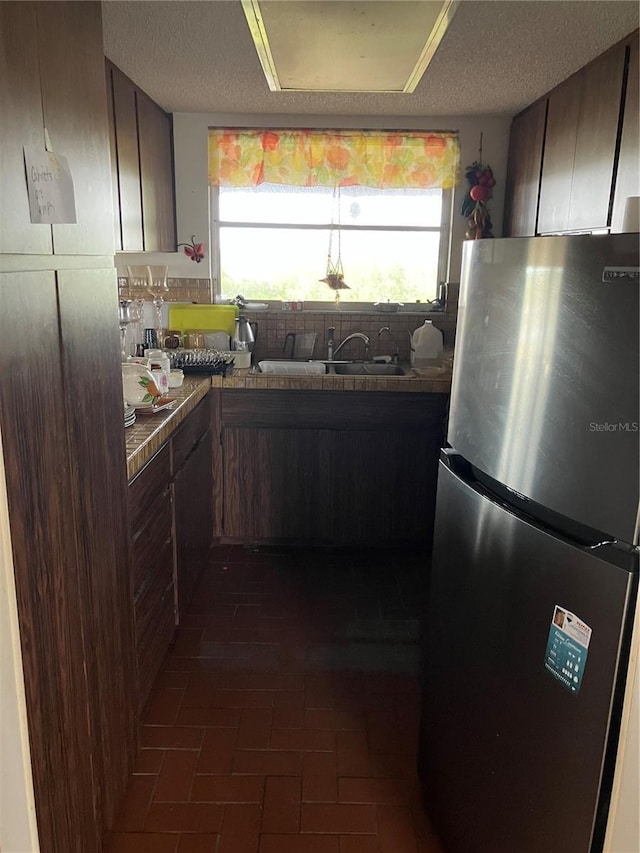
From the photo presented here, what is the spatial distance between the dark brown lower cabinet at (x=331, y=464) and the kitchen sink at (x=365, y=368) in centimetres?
47

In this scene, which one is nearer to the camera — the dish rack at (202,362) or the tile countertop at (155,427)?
the tile countertop at (155,427)

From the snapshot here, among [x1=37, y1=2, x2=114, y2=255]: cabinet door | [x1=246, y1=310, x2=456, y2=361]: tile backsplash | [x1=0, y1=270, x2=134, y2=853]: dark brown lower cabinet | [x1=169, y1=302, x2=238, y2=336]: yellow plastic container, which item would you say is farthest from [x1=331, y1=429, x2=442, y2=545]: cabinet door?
[x1=37, y1=2, x2=114, y2=255]: cabinet door

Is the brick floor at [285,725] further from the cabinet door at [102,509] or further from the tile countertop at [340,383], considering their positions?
the tile countertop at [340,383]

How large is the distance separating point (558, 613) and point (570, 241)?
2.13 ft

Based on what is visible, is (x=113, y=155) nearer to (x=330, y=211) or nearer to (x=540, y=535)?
(x=330, y=211)

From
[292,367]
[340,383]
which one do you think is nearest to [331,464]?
[340,383]

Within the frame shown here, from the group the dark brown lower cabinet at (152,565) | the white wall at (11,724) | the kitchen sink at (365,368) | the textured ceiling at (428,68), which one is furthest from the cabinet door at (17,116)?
the kitchen sink at (365,368)

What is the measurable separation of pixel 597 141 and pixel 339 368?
5.54 ft

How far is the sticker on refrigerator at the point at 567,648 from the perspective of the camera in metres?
1.09

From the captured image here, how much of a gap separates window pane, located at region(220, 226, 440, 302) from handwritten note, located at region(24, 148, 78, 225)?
2596 millimetres

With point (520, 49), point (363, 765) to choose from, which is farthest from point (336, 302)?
point (363, 765)

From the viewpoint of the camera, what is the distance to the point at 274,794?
5.92 ft

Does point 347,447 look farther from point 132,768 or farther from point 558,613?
point 558,613

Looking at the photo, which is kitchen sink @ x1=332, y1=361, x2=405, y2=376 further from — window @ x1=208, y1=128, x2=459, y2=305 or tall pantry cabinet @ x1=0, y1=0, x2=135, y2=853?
tall pantry cabinet @ x1=0, y1=0, x2=135, y2=853
